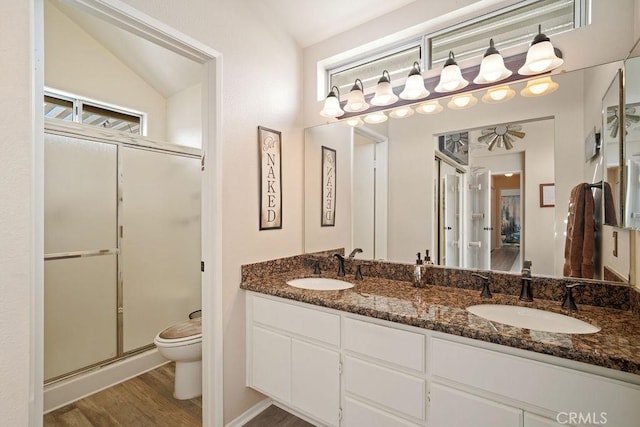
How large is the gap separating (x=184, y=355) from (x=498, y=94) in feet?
8.34

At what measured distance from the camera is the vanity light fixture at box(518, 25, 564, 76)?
1391 mm

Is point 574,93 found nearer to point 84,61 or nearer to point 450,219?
point 450,219

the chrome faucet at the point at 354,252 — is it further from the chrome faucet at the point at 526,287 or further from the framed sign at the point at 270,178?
the chrome faucet at the point at 526,287

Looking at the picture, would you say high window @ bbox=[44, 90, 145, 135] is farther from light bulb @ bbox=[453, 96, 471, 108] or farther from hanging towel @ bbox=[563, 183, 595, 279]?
hanging towel @ bbox=[563, 183, 595, 279]

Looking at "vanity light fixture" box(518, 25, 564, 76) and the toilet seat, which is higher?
"vanity light fixture" box(518, 25, 564, 76)

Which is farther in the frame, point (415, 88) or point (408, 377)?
point (415, 88)

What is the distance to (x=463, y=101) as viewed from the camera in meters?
1.72

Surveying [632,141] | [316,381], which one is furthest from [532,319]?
[316,381]

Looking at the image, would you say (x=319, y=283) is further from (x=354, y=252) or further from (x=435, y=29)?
(x=435, y=29)

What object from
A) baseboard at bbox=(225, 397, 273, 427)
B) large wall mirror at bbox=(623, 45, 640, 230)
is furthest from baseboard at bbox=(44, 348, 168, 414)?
large wall mirror at bbox=(623, 45, 640, 230)

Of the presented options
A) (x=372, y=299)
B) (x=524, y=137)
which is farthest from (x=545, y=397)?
(x=524, y=137)

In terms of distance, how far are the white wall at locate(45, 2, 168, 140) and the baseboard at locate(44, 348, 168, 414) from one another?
8.32ft

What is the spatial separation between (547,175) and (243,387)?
2.11 meters

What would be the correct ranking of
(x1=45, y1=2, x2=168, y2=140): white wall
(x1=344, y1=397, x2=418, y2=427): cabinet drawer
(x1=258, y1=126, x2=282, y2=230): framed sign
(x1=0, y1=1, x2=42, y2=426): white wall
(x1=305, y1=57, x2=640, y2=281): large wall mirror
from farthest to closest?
(x1=45, y1=2, x2=168, y2=140): white wall, (x1=258, y1=126, x2=282, y2=230): framed sign, (x1=305, y1=57, x2=640, y2=281): large wall mirror, (x1=344, y1=397, x2=418, y2=427): cabinet drawer, (x1=0, y1=1, x2=42, y2=426): white wall
